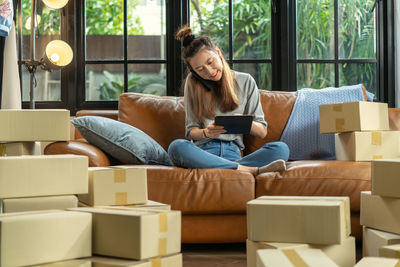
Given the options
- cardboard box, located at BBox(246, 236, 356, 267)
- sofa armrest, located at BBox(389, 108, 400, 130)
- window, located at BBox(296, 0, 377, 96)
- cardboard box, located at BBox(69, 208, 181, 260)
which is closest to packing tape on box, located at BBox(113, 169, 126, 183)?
cardboard box, located at BBox(69, 208, 181, 260)

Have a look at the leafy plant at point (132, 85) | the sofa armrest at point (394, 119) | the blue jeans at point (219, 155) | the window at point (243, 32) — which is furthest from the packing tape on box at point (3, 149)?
the sofa armrest at point (394, 119)

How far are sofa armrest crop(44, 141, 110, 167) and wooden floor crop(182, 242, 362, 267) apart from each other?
0.59 m

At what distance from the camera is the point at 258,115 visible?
321cm

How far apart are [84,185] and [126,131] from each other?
3.21 feet

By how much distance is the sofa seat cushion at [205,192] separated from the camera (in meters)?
2.61

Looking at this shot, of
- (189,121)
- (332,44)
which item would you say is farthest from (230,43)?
(189,121)

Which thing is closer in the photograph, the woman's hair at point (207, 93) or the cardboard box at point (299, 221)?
the cardboard box at point (299, 221)

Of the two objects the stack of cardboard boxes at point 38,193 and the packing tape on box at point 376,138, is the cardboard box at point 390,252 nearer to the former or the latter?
the stack of cardboard boxes at point 38,193

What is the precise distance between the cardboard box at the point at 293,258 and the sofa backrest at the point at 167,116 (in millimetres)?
1716

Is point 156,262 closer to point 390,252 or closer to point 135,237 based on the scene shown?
point 135,237

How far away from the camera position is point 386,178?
196 cm

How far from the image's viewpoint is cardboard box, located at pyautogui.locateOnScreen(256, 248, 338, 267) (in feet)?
4.99

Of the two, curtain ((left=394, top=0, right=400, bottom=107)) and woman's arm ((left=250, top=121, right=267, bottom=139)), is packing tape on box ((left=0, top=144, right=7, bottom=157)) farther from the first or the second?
curtain ((left=394, top=0, right=400, bottom=107))

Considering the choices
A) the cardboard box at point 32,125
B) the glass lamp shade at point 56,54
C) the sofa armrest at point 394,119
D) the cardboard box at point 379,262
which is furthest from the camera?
the glass lamp shade at point 56,54
